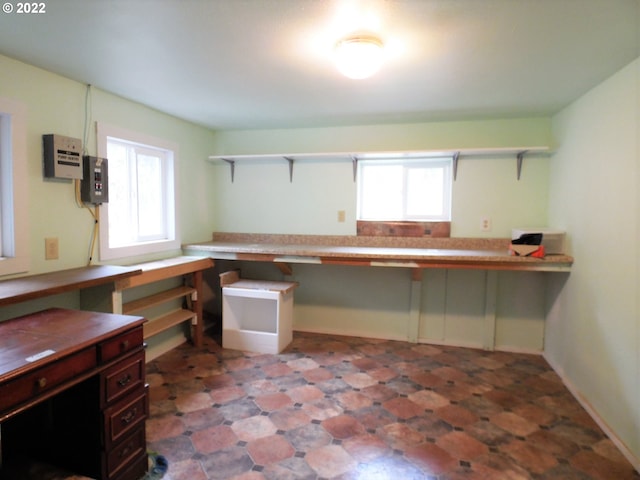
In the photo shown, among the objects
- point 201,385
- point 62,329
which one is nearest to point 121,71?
point 62,329

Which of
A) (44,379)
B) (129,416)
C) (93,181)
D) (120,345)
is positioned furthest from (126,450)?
(93,181)

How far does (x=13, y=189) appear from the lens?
1950 mm

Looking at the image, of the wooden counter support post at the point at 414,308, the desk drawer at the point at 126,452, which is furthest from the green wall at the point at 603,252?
the desk drawer at the point at 126,452

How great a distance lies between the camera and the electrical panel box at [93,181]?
2320 millimetres

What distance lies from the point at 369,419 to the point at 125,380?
138cm

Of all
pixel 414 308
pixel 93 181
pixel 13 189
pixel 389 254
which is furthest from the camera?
pixel 414 308

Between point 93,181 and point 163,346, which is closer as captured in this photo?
point 93,181

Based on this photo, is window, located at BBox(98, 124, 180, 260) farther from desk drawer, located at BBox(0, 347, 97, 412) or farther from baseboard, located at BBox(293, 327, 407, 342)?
baseboard, located at BBox(293, 327, 407, 342)

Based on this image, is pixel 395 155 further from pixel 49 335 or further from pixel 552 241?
pixel 49 335

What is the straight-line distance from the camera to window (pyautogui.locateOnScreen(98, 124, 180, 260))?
2.61 meters

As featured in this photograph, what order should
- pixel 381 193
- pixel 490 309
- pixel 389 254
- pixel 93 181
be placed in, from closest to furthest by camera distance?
pixel 93 181 < pixel 389 254 < pixel 490 309 < pixel 381 193

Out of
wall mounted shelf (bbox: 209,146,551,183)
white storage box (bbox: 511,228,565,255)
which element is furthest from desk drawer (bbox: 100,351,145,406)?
white storage box (bbox: 511,228,565,255)

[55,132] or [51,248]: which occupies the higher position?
[55,132]

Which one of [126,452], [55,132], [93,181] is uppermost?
[55,132]
